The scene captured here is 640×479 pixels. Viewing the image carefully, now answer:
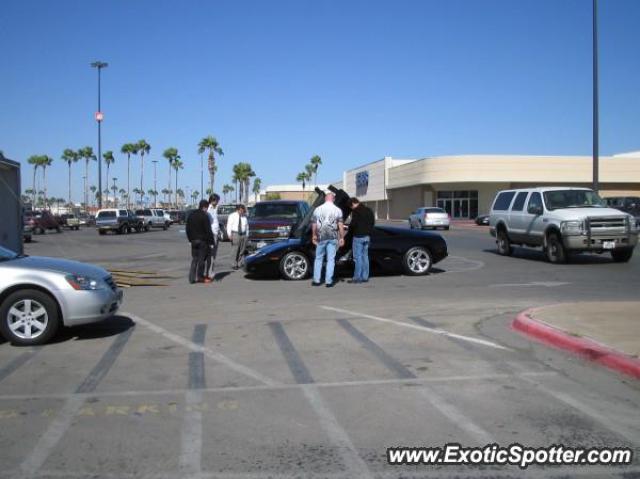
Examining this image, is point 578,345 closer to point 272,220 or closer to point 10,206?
point 272,220

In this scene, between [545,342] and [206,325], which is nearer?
[545,342]

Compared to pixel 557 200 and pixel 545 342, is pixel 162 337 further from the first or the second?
pixel 557 200

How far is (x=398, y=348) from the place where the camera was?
6.95 meters

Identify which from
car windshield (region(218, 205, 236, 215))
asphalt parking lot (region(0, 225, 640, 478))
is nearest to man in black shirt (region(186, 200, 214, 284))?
asphalt parking lot (region(0, 225, 640, 478))

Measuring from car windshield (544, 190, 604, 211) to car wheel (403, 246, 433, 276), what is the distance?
473 cm

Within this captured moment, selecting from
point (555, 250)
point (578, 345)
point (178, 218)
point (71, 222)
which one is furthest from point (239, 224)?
point (178, 218)

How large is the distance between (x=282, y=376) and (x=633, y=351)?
3354 mm

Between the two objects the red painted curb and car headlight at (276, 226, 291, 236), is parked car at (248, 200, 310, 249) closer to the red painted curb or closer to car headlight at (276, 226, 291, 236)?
car headlight at (276, 226, 291, 236)

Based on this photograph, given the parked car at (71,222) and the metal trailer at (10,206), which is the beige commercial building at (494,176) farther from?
the metal trailer at (10,206)

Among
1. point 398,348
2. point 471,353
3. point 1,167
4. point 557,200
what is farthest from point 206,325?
point 557,200

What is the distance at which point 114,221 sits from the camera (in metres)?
44.2

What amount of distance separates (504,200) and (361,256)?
8.49m

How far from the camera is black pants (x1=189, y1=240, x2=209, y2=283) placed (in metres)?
13.2

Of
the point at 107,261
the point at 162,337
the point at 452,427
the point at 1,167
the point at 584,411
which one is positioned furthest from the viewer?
the point at 107,261
